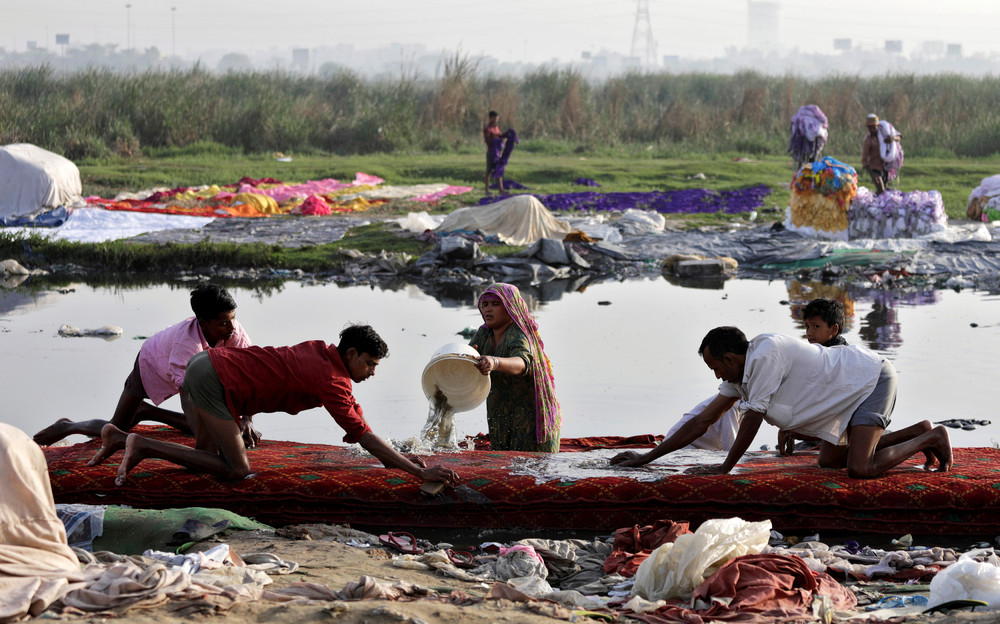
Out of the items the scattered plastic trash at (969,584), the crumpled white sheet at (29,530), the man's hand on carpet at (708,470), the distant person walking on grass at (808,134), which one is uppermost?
the distant person walking on grass at (808,134)

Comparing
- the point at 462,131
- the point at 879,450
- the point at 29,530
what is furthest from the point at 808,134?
the point at 29,530

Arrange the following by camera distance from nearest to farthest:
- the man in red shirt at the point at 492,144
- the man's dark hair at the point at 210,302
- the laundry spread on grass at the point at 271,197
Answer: the man's dark hair at the point at 210,302
the laundry spread on grass at the point at 271,197
the man in red shirt at the point at 492,144

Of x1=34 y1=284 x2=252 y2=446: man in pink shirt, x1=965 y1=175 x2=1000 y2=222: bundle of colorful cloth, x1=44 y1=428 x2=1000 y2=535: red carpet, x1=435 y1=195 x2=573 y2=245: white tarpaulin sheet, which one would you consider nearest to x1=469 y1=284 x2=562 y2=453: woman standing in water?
x1=44 y1=428 x2=1000 y2=535: red carpet

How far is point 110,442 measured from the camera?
5.75 meters

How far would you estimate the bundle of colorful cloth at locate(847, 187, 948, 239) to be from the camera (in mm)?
16750

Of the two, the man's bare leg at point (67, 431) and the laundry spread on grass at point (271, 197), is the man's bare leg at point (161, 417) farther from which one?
the laundry spread on grass at point (271, 197)

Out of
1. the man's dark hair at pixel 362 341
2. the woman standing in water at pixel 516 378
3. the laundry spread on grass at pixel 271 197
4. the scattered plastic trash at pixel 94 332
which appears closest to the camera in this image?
the man's dark hair at pixel 362 341

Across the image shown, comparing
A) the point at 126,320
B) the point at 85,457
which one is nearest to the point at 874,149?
the point at 126,320

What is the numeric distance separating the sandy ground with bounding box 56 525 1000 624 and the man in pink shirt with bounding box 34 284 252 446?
137cm

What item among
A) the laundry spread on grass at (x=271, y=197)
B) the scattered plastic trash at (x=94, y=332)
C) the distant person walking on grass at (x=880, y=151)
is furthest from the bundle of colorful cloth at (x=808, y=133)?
the scattered plastic trash at (x=94, y=332)

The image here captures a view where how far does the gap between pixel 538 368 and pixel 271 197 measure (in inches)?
617

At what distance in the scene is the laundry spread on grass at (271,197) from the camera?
20.0 m

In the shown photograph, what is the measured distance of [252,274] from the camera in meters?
15.6

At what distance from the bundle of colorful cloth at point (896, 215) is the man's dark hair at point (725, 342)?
40.2ft
